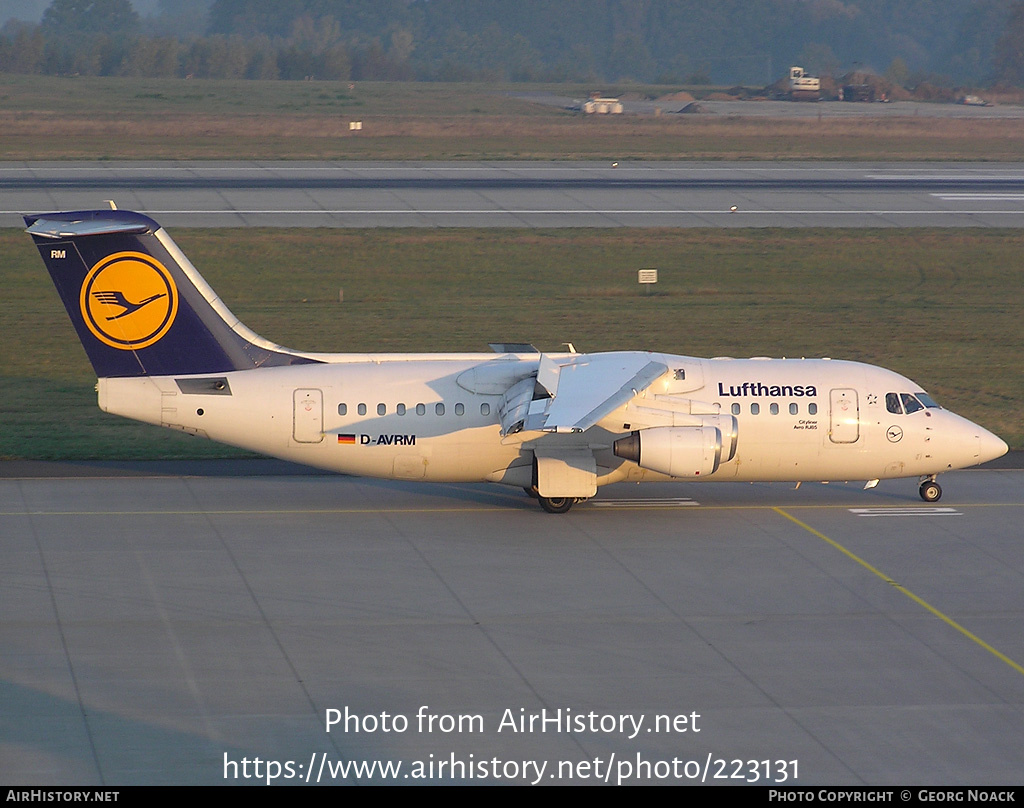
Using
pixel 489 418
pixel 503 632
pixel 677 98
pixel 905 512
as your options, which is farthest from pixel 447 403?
pixel 677 98

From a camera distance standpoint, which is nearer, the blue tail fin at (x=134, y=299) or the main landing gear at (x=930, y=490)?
the blue tail fin at (x=134, y=299)

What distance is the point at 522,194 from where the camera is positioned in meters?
71.1

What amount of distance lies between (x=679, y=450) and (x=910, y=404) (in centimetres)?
590

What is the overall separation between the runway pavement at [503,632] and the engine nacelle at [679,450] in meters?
1.40

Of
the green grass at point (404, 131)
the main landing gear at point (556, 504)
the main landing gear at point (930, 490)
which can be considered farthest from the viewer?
the green grass at point (404, 131)

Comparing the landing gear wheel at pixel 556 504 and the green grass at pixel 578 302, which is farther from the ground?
the green grass at pixel 578 302

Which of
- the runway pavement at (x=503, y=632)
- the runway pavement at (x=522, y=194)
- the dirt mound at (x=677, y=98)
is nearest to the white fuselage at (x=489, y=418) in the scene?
the runway pavement at (x=503, y=632)

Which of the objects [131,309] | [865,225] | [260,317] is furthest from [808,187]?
[131,309]

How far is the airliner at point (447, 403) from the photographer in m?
27.2

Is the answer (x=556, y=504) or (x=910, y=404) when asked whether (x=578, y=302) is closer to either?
(x=910, y=404)

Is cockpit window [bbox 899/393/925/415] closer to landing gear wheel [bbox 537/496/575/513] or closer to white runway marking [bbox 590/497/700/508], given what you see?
white runway marking [bbox 590/497/700/508]

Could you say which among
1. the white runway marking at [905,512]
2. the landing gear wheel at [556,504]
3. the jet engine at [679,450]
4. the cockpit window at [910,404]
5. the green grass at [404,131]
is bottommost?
the white runway marking at [905,512]

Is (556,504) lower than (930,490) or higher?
higher

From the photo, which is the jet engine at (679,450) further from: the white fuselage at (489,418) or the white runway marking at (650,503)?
the white runway marking at (650,503)
